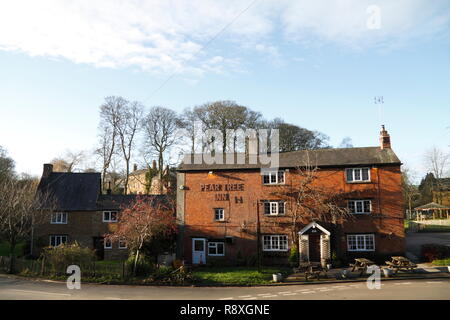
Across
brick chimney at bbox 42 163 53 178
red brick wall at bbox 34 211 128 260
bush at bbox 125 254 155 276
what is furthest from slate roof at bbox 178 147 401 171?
brick chimney at bbox 42 163 53 178

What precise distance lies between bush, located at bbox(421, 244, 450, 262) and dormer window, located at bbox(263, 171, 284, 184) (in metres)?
12.0

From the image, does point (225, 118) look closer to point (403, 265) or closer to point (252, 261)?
point (252, 261)

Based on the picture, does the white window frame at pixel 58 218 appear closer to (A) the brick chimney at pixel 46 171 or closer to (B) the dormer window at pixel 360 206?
(A) the brick chimney at pixel 46 171

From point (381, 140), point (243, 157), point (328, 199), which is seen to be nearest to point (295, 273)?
point (328, 199)

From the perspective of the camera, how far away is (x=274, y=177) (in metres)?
28.5

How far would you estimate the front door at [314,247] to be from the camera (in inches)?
1019

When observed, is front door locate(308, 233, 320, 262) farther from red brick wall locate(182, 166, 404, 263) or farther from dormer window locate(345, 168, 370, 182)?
dormer window locate(345, 168, 370, 182)

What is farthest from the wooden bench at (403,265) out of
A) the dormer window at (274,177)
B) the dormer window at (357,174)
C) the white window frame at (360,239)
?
the dormer window at (274,177)

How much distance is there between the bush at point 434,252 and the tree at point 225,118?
2652 cm

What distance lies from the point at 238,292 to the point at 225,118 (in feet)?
106

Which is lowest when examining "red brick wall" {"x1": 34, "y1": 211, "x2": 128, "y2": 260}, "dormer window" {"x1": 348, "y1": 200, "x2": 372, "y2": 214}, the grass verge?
the grass verge

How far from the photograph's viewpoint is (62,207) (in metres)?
34.0

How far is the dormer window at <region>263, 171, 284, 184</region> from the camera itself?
93.4 ft

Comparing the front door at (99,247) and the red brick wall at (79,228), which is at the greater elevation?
the red brick wall at (79,228)
